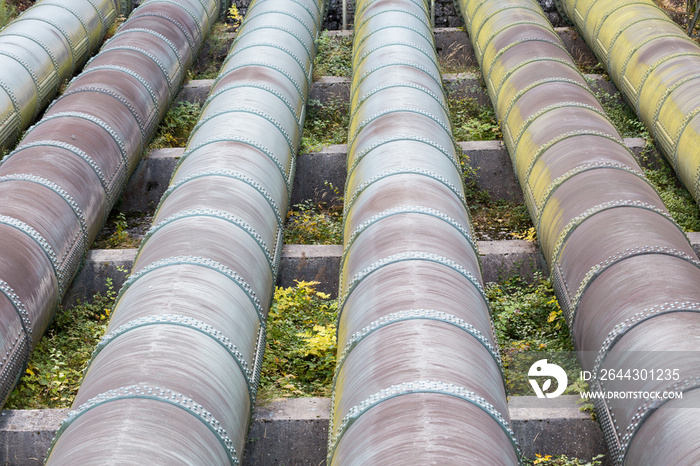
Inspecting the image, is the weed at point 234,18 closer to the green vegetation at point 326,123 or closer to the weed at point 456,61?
the green vegetation at point 326,123

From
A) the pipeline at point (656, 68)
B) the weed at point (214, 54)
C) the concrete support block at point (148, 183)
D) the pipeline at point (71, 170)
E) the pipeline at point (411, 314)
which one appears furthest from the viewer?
the weed at point (214, 54)

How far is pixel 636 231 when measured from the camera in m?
8.41

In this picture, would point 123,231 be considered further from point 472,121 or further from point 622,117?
point 622,117

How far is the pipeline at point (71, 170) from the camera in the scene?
29.0ft

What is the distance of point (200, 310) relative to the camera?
7086mm

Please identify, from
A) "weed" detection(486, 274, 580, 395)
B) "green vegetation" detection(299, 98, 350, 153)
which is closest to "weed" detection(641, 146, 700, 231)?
"weed" detection(486, 274, 580, 395)

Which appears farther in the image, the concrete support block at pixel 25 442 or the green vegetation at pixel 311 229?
the green vegetation at pixel 311 229

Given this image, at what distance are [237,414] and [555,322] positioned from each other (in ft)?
17.8

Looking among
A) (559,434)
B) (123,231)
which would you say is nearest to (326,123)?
(123,231)

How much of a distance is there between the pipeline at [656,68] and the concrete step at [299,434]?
489 centimetres

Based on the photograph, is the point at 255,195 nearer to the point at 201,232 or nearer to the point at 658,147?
the point at 201,232

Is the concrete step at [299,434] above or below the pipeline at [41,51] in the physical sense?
below

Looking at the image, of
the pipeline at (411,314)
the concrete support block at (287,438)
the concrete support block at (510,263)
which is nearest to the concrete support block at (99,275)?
the pipeline at (411,314)

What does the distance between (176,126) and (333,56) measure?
4752mm
